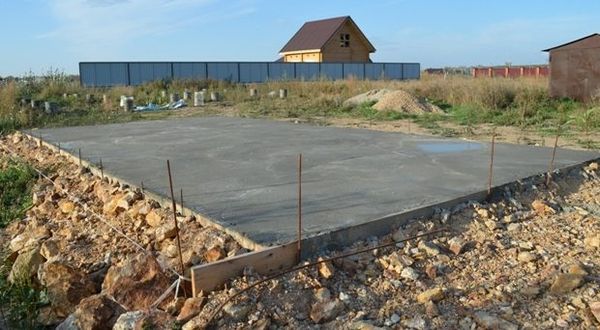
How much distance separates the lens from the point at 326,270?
308cm

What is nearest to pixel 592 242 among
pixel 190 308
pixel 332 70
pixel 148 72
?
pixel 190 308

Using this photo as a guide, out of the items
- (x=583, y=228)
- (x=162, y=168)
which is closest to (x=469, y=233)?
(x=583, y=228)

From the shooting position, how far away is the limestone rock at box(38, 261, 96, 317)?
3291 millimetres

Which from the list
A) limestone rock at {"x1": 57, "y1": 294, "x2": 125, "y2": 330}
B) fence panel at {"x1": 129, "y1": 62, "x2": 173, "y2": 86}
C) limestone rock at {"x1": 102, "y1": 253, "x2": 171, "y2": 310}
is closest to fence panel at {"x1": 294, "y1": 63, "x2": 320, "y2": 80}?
fence panel at {"x1": 129, "y1": 62, "x2": 173, "y2": 86}

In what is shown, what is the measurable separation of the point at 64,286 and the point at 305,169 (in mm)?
2799

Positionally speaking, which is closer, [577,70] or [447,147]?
[447,147]

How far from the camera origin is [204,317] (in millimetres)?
2723

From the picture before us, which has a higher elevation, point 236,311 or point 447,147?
point 447,147

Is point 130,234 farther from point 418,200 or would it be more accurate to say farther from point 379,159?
point 379,159

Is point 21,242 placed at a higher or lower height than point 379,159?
lower

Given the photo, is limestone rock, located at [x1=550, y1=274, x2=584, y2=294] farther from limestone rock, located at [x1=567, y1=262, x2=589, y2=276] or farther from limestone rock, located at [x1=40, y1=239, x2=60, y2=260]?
limestone rock, located at [x1=40, y1=239, x2=60, y2=260]

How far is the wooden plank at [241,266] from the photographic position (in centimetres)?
290

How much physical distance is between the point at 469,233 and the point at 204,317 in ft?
6.41

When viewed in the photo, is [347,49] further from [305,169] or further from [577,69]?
[305,169]
